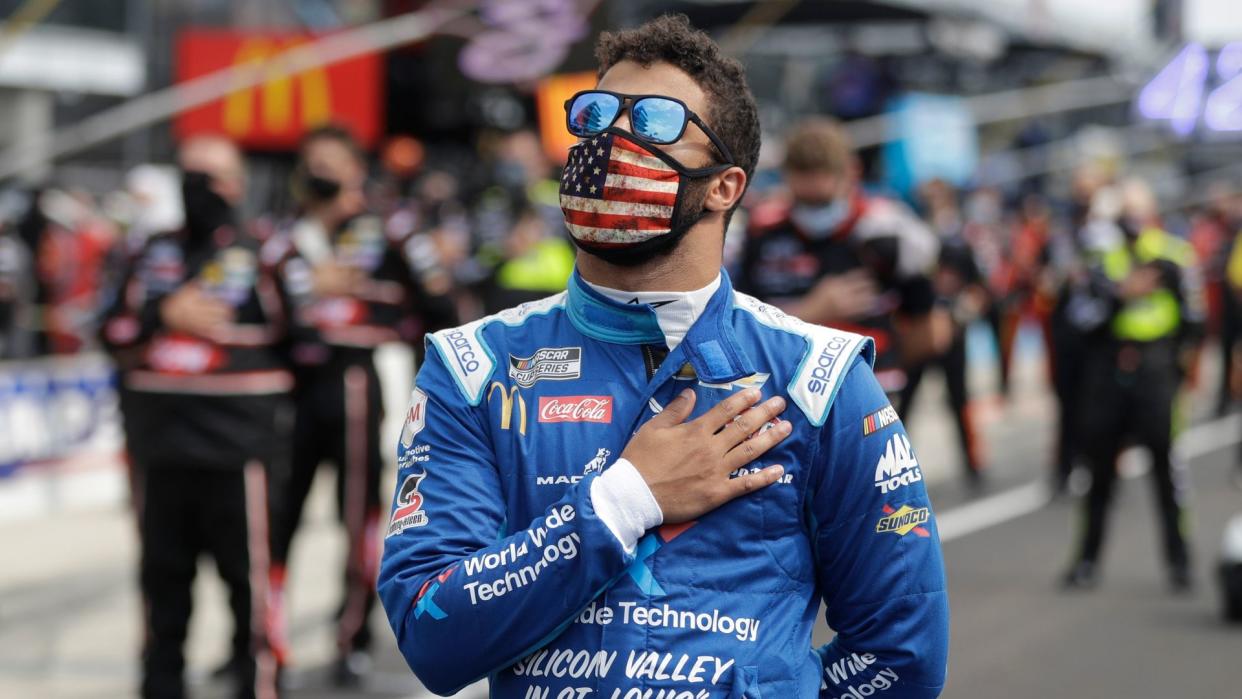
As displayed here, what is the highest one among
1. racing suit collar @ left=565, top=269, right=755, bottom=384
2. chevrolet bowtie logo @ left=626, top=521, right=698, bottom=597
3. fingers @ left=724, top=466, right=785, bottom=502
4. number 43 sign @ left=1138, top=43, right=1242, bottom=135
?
number 43 sign @ left=1138, top=43, right=1242, bottom=135

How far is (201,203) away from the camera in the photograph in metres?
6.48

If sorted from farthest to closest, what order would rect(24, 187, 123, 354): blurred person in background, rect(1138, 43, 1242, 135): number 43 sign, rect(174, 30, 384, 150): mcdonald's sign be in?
rect(174, 30, 384, 150): mcdonald's sign, rect(1138, 43, 1242, 135): number 43 sign, rect(24, 187, 123, 354): blurred person in background

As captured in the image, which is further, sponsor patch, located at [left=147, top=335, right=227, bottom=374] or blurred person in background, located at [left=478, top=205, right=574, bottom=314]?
blurred person in background, located at [left=478, top=205, right=574, bottom=314]

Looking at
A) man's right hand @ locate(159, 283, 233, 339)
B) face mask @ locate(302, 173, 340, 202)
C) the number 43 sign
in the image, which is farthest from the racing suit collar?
the number 43 sign

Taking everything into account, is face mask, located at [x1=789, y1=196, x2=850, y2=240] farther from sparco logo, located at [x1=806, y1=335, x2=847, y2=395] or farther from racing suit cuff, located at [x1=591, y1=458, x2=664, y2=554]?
racing suit cuff, located at [x1=591, y1=458, x2=664, y2=554]

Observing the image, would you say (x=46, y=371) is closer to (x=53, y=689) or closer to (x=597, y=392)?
(x=53, y=689)

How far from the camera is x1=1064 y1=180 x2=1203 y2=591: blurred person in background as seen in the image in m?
9.75

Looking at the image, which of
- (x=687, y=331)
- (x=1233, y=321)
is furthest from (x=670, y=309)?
(x=1233, y=321)

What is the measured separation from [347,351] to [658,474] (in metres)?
5.42

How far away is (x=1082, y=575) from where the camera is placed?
380 inches

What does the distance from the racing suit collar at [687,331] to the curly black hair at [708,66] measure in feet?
0.73

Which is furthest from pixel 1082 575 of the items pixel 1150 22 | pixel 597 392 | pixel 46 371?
pixel 1150 22

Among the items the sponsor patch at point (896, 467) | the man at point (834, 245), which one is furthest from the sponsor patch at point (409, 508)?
the man at point (834, 245)

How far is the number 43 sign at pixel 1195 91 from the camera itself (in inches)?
646
